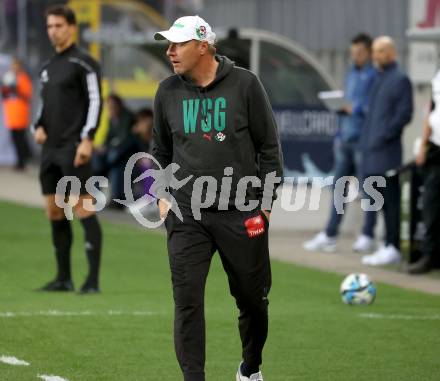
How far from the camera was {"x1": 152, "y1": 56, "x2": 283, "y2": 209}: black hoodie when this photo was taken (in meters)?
7.61

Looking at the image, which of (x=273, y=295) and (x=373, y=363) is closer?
(x=373, y=363)

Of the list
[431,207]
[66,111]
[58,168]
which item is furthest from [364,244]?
[66,111]

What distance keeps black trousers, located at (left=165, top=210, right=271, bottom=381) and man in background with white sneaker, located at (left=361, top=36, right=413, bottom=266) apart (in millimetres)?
7180

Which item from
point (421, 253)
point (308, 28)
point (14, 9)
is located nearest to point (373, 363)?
point (421, 253)

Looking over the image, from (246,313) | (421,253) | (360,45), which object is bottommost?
(421,253)

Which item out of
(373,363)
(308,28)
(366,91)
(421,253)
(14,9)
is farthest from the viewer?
(14,9)

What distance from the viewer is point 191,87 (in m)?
7.68

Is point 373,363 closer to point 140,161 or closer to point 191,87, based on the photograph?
point 191,87

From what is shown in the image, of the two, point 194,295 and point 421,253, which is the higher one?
point 194,295

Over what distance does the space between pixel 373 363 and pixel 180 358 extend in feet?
6.63

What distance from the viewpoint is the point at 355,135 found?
15.9 meters

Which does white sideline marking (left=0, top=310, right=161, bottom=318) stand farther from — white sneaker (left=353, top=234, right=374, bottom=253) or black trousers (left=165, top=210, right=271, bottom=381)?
white sneaker (left=353, top=234, right=374, bottom=253)

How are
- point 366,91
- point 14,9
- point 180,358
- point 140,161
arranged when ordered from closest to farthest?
point 180,358, point 366,91, point 140,161, point 14,9

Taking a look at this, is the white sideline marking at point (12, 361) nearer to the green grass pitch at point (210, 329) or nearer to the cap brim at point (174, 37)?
the green grass pitch at point (210, 329)
